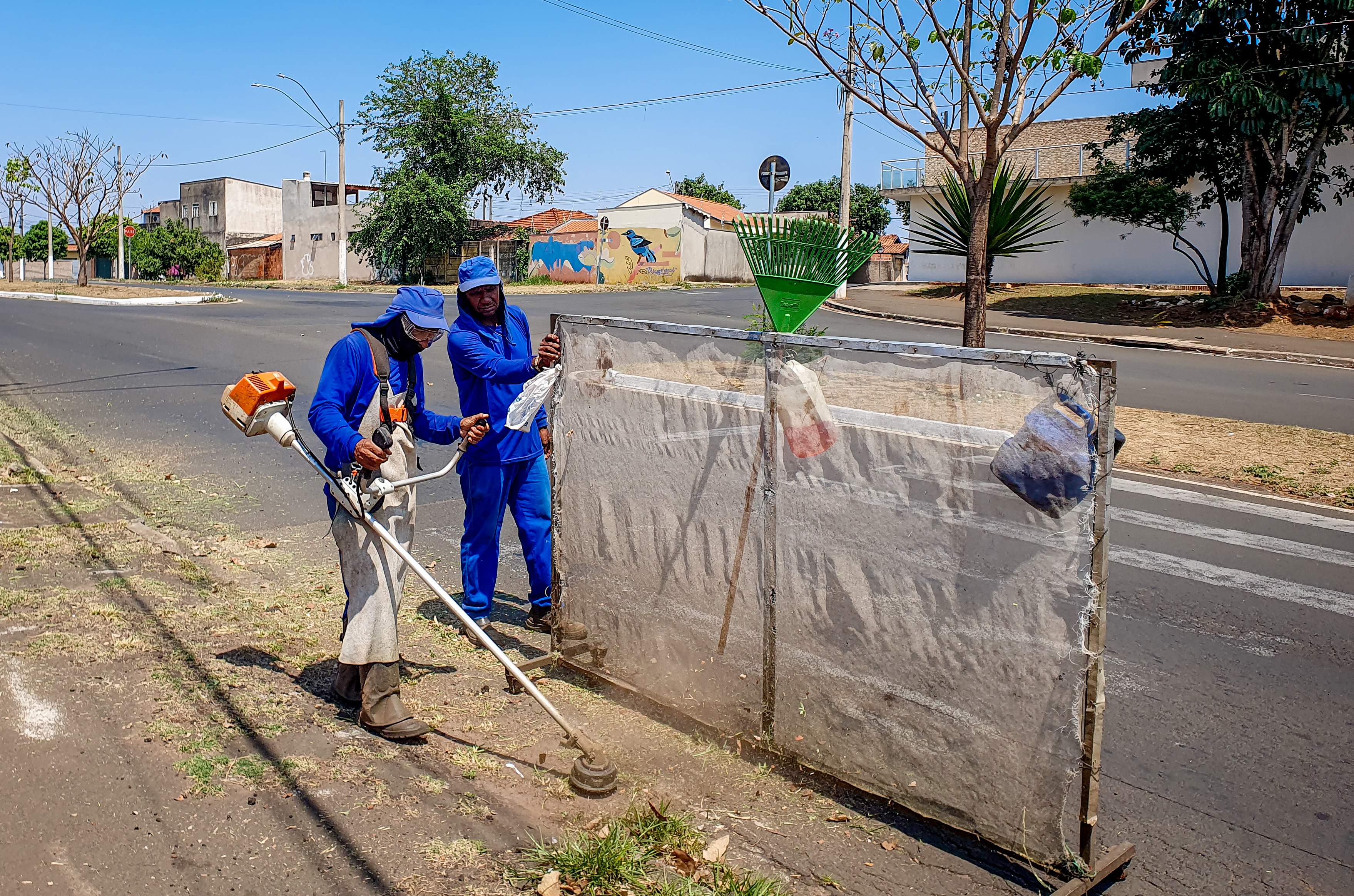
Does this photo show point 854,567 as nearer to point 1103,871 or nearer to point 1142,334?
point 1103,871

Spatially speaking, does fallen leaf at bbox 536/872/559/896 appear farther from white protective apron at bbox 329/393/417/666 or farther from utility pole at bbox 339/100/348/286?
utility pole at bbox 339/100/348/286

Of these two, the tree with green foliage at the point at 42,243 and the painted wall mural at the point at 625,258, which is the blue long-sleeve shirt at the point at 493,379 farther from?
the tree with green foliage at the point at 42,243

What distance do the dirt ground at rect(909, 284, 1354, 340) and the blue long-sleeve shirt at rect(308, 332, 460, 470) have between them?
19.3m

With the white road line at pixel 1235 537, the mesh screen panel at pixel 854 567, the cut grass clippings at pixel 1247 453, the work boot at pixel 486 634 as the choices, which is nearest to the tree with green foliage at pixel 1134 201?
the cut grass clippings at pixel 1247 453

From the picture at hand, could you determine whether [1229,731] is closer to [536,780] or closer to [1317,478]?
[536,780]

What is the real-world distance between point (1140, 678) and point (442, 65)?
49.7 meters

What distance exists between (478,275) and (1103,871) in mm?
3531

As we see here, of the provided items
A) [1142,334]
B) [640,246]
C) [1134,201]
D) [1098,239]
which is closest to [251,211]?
[640,246]

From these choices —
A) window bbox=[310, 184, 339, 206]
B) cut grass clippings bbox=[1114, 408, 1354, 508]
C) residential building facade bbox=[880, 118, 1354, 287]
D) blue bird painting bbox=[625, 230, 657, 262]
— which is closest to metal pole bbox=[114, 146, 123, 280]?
window bbox=[310, 184, 339, 206]

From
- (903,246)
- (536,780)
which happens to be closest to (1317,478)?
(536,780)

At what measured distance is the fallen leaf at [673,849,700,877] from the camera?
122 inches

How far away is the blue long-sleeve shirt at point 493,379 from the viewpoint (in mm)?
4910

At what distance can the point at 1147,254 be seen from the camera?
112ft

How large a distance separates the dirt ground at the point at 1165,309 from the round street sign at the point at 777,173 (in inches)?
310
